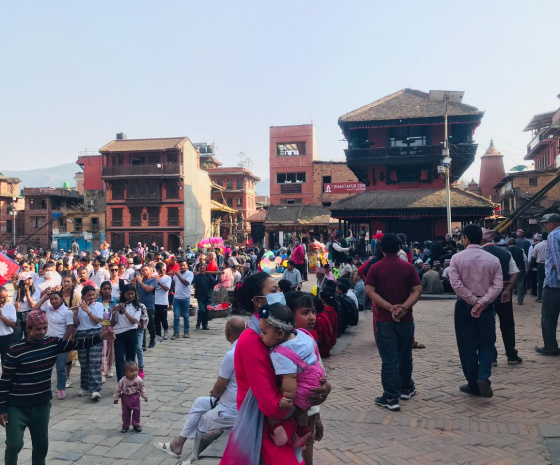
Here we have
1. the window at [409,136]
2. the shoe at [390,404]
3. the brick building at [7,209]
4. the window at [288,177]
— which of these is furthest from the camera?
the brick building at [7,209]

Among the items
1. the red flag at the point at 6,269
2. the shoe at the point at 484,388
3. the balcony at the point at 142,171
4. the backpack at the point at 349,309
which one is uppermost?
the balcony at the point at 142,171

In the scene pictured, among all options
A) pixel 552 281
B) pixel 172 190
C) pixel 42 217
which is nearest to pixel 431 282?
pixel 552 281

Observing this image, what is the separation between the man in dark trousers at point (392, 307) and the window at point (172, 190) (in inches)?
1634

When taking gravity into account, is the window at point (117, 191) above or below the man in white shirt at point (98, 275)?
above

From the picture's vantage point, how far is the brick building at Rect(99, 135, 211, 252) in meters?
44.6

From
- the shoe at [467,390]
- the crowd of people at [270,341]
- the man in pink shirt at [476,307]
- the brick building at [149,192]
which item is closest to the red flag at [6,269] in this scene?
the crowd of people at [270,341]

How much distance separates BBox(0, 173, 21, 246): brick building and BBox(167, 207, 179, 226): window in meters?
19.2

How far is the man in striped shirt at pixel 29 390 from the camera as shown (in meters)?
3.78

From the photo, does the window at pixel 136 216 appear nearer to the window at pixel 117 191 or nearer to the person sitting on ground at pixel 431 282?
the window at pixel 117 191

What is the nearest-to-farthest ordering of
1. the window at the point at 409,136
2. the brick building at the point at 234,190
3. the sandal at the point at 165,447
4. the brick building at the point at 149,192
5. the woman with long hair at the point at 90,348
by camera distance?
the sandal at the point at 165,447, the woman with long hair at the point at 90,348, the window at the point at 409,136, the brick building at the point at 149,192, the brick building at the point at 234,190

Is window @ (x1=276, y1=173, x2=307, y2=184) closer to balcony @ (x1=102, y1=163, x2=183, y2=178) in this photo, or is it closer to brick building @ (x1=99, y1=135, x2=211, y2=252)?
brick building @ (x1=99, y1=135, x2=211, y2=252)

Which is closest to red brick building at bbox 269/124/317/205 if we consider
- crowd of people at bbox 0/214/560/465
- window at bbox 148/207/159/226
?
window at bbox 148/207/159/226

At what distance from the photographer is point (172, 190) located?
45.0 metres

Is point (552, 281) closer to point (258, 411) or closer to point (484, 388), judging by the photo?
point (484, 388)
